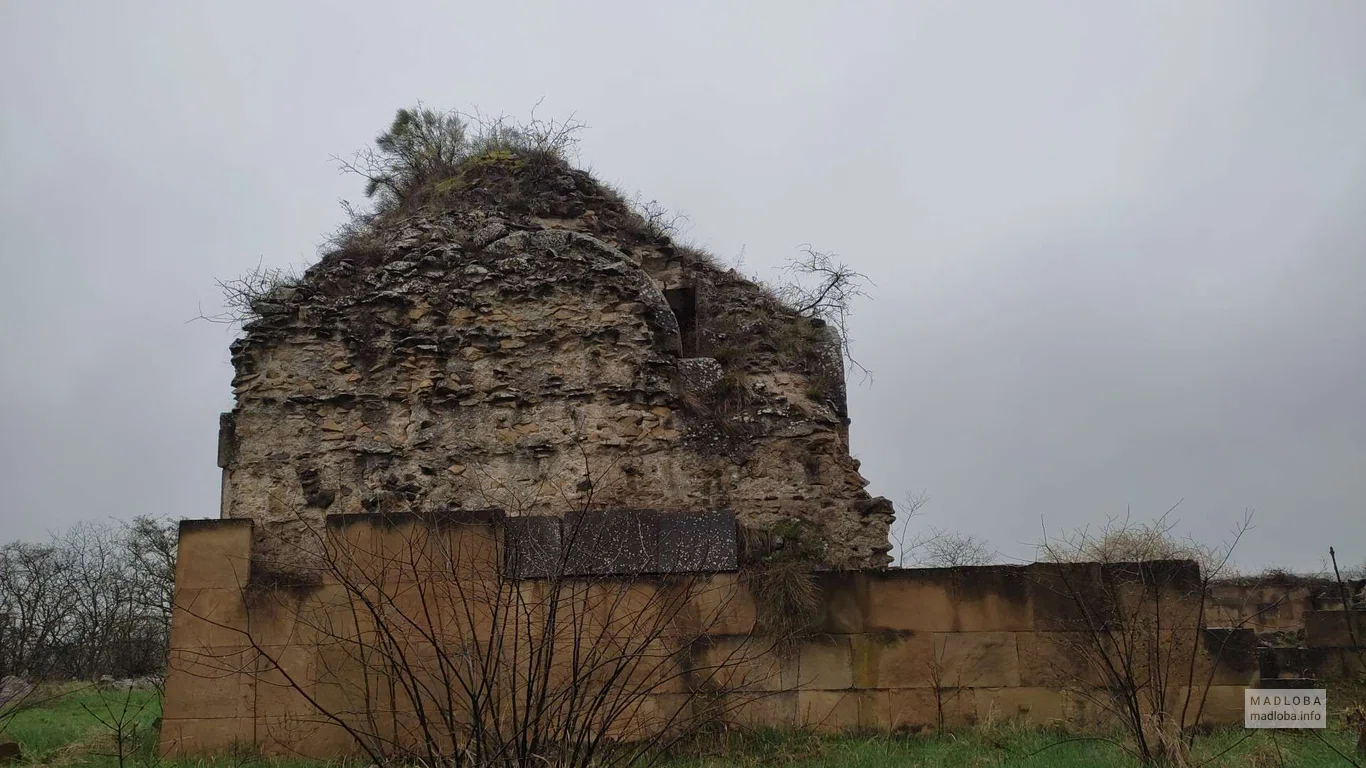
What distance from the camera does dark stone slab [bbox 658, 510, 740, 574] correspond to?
6130 millimetres

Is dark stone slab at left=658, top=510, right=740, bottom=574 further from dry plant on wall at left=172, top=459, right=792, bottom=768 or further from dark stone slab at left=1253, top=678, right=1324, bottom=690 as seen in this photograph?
dark stone slab at left=1253, top=678, right=1324, bottom=690

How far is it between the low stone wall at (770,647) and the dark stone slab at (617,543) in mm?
21

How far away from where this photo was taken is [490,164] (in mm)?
10375

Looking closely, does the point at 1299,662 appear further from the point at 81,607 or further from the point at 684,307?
the point at 81,607

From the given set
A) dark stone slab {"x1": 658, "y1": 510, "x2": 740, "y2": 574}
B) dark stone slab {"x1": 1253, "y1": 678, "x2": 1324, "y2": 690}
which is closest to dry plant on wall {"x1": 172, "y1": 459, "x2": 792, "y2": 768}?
dark stone slab {"x1": 658, "y1": 510, "x2": 740, "y2": 574}

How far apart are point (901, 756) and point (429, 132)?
10.2 metres

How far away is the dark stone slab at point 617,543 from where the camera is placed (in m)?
5.83

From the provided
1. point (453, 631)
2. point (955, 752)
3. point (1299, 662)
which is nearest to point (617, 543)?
point (453, 631)

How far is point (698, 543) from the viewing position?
623 centimetres

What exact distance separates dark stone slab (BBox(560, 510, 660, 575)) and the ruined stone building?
162 centimetres

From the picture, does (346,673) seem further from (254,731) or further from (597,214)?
(597,214)

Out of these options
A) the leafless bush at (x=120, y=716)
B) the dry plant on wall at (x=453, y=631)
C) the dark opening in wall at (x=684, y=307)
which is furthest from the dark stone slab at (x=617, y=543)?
the dark opening in wall at (x=684, y=307)

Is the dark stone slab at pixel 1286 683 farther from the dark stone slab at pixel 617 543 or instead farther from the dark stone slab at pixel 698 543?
the dark stone slab at pixel 617 543

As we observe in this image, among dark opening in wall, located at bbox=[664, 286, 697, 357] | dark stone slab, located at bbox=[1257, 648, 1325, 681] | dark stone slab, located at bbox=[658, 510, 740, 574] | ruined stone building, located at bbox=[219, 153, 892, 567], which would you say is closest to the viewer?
dark stone slab, located at bbox=[658, 510, 740, 574]
